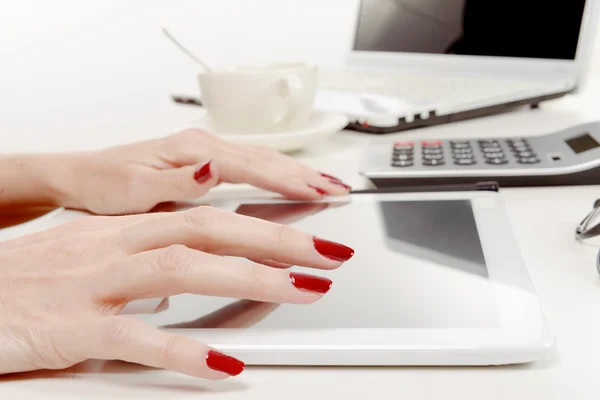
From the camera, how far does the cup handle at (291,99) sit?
2.53ft

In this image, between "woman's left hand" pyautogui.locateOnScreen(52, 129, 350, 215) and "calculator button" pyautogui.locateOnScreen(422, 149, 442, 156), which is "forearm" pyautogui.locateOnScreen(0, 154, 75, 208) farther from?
"calculator button" pyautogui.locateOnScreen(422, 149, 442, 156)

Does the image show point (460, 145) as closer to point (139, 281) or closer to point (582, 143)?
point (582, 143)

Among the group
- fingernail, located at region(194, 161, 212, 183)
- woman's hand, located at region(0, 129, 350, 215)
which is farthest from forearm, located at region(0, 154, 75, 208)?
fingernail, located at region(194, 161, 212, 183)

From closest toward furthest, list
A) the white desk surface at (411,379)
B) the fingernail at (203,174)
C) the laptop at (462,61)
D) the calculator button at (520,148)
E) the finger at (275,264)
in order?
the white desk surface at (411,379) → the finger at (275,264) → the fingernail at (203,174) → the calculator button at (520,148) → the laptop at (462,61)

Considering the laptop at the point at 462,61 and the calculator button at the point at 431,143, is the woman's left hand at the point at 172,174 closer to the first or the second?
the calculator button at the point at 431,143

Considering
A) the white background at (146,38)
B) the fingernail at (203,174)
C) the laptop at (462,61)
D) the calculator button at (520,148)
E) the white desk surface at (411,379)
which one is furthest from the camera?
the white background at (146,38)

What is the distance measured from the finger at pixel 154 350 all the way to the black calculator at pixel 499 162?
1.16ft

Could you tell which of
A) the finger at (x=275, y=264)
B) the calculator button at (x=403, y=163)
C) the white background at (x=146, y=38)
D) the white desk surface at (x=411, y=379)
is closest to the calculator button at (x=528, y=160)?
the calculator button at (x=403, y=163)

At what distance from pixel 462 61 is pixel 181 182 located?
2.08ft

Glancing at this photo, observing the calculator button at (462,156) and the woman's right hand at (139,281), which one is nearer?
the woman's right hand at (139,281)

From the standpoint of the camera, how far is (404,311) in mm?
361

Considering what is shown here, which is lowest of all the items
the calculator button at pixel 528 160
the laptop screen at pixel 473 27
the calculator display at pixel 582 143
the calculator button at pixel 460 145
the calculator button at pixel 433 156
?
the calculator button at pixel 433 156

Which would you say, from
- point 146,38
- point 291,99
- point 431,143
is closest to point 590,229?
point 431,143

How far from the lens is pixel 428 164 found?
0.65 meters
